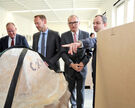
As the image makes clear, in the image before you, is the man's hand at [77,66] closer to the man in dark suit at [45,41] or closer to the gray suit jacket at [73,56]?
the gray suit jacket at [73,56]

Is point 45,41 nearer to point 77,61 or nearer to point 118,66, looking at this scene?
point 77,61

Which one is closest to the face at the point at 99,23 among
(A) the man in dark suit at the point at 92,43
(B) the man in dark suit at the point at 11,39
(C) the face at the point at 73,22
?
(A) the man in dark suit at the point at 92,43

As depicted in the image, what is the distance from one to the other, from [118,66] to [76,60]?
104 cm

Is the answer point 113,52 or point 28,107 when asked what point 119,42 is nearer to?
point 113,52

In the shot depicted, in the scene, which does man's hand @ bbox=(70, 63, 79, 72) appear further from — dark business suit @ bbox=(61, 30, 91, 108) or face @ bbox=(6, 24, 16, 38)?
face @ bbox=(6, 24, 16, 38)

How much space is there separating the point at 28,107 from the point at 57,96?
0.14 meters

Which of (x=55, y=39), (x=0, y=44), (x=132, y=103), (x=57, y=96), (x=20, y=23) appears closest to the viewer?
(x=132, y=103)

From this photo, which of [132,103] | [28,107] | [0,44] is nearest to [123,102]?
[132,103]

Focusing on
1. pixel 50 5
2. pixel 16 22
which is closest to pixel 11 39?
pixel 50 5

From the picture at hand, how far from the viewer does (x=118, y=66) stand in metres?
0.57

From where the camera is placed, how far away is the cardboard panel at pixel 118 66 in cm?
47

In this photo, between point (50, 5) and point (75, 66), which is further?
point (50, 5)

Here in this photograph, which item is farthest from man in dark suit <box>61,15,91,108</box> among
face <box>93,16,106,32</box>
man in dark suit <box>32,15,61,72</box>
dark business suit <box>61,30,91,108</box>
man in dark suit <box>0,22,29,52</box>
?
man in dark suit <box>0,22,29,52</box>

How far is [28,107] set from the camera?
0.51 meters
